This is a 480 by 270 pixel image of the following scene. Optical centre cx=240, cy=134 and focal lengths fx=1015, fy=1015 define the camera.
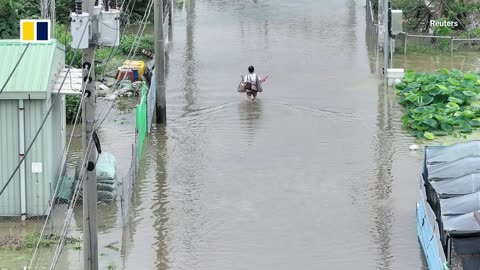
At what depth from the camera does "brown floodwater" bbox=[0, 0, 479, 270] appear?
1869 cm

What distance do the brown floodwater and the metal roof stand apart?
9.20 ft

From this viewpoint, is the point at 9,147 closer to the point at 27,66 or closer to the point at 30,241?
the point at 27,66

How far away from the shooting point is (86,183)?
14.8 metres

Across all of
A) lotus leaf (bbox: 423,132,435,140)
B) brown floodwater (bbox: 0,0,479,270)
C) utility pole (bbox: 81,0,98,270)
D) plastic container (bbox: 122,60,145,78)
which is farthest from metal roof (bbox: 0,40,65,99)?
plastic container (bbox: 122,60,145,78)

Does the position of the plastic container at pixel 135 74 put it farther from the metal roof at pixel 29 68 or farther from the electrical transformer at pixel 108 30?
the electrical transformer at pixel 108 30

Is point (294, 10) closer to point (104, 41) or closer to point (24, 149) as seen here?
point (24, 149)

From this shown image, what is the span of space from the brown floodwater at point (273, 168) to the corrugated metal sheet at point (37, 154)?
1.02m

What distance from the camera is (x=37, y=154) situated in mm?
19672

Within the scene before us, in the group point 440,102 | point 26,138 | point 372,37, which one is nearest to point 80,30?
point 26,138

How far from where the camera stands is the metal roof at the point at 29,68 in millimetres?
19391

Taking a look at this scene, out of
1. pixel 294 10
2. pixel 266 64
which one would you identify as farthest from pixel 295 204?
pixel 294 10

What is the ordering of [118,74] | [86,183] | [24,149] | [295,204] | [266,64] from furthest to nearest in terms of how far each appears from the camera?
[266,64] < [118,74] < [295,204] < [24,149] < [86,183]

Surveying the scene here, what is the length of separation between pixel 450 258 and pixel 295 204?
616 centimetres

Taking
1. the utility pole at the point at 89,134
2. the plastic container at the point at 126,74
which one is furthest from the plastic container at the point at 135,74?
the utility pole at the point at 89,134
